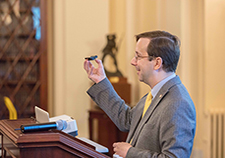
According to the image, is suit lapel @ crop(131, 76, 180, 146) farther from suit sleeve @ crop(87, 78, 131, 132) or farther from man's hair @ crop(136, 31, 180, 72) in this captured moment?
suit sleeve @ crop(87, 78, 131, 132)

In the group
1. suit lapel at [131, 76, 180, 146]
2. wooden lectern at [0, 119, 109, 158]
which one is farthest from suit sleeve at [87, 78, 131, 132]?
wooden lectern at [0, 119, 109, 158]

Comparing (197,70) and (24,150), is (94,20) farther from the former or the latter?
(24,150)

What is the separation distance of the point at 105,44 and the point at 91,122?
1289mm

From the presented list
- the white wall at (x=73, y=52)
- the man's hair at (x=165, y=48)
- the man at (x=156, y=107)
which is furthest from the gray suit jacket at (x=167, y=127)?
the white wall at (x=73, y=52)

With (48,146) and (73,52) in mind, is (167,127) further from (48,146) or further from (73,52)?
(73,52)

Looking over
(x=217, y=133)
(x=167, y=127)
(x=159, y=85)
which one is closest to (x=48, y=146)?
(x=167, y=127)

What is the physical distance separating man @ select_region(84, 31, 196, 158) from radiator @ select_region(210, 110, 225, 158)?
239 cm

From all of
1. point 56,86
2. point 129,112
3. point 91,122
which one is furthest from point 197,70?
point 129,112

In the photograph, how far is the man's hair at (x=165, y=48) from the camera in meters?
1.64

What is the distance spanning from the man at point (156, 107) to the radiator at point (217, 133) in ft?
7.85

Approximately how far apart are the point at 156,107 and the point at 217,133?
9.13 ft

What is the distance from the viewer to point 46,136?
1281mm

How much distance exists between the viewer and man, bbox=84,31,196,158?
1.42 meters

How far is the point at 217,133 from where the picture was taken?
402cm
